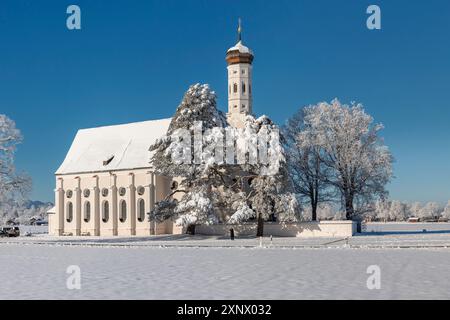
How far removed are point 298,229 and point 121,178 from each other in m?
22.4

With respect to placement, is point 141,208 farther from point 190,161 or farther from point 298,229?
point 298,229

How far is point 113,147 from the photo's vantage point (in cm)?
6644

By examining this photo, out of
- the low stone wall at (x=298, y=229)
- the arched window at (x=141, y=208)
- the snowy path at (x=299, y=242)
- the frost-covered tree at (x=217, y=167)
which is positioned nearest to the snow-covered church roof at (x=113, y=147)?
the arched window at (x=141, y=208)

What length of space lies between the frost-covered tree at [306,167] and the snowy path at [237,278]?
3050 cm

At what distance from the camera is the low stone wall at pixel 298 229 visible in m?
49.3

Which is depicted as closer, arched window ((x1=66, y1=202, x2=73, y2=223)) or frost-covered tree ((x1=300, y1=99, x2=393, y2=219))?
frost-covered tree ((x1=300, y1=99, x2=393, y2=219))

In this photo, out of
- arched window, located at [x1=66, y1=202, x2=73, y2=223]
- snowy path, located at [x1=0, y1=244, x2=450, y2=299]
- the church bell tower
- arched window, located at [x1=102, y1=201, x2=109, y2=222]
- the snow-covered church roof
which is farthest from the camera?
arched window, located at [x1=66, y1=202, x2=73, y2=223]

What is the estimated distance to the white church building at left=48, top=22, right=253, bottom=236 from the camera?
2360 inches

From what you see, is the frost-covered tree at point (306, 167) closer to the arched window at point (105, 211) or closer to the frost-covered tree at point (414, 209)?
the arched window at point (105, 211)

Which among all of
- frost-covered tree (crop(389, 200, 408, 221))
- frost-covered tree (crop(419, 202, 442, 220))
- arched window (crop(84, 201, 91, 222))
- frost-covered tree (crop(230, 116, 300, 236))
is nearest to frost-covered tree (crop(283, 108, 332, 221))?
frost-covered tree (crop(230, 116, 300, 236))

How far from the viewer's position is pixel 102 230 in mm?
62938

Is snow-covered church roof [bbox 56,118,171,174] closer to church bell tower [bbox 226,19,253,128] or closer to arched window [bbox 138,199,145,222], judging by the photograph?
arched window [bbox 138,199,145,222]
